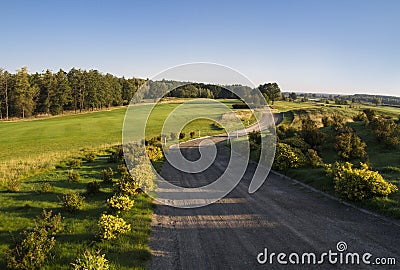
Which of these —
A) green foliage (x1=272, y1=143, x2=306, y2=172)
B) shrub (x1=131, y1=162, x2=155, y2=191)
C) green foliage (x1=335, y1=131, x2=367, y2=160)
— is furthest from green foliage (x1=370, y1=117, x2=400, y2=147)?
shrub (x1=131, y1=162, x2=155, y2=191)

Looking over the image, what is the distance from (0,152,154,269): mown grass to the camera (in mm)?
7777

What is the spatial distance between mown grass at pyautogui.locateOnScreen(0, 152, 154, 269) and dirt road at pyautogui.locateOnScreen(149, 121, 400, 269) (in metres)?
0.61

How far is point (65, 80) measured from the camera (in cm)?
9025

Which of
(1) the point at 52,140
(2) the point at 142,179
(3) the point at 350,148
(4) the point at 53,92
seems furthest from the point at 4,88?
(3) the point at 350,148

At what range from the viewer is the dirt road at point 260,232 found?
7.60 meters

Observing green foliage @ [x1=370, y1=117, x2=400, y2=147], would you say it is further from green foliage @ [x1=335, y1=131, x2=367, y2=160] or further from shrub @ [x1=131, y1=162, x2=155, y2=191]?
shrub @ [x1=131, y1=162, x2=155, y2=191]

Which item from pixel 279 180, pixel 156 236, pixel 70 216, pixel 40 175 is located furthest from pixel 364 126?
pixel 40 175

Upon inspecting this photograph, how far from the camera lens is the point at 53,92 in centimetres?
8681

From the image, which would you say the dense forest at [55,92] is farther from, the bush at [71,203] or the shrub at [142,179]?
the bush at [71,203]

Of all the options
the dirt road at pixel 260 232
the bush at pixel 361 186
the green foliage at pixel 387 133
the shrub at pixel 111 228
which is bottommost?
the dirt road at pixel 260 232

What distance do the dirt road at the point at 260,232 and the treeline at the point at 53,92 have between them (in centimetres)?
8434

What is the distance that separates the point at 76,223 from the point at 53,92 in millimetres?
90163

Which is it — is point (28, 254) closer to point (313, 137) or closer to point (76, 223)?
point (76, 223)

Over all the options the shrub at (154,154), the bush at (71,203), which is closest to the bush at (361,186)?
the bush at (71,203)
